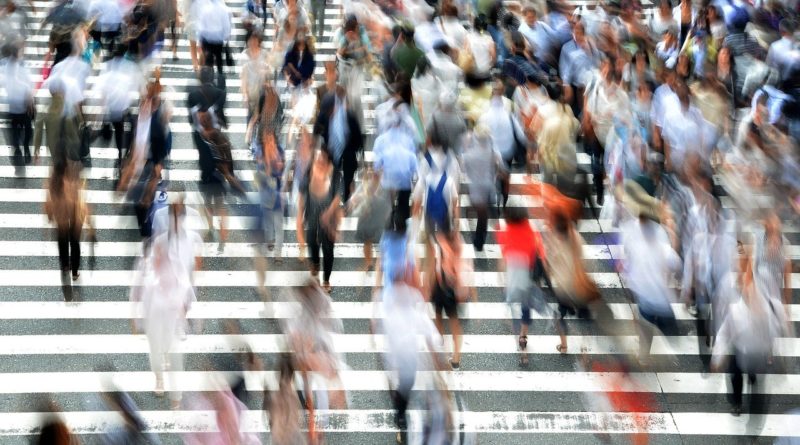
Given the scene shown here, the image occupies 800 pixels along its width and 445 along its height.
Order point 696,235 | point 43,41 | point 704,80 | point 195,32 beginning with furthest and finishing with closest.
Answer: point 43,41 → point 195,32 → point 704,80 → point 696,235

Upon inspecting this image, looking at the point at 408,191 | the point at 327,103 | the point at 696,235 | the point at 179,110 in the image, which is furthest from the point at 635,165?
the point at 179,110

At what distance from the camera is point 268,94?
12180 mm

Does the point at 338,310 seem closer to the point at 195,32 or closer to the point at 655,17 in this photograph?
the point at 195,32

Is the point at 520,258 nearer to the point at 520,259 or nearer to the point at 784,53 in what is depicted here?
the point at 520,259

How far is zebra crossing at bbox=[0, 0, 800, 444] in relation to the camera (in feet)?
31.3

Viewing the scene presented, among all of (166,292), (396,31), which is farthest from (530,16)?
(166,292)

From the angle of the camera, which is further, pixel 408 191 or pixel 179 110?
pixel 179 110

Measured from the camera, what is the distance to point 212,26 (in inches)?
627

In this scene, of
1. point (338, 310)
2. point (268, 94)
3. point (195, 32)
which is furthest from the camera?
point (195, 32)

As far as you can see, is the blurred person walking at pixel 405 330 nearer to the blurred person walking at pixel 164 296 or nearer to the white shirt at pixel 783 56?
the blurred person walking at pixel 164 296

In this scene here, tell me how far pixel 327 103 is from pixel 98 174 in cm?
388

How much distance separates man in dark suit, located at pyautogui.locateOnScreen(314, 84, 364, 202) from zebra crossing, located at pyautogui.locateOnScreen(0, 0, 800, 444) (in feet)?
3.53

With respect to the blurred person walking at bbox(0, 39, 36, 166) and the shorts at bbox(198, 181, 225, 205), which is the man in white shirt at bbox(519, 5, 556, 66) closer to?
the shorts at bbox(198, 181, 225, 205)

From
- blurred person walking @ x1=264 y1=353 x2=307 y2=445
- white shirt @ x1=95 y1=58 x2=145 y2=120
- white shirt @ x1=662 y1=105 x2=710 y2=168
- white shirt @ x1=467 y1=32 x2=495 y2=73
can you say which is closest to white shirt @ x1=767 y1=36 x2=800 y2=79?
white shirt @ x1=662 y1=105 x2=710 y2=168
